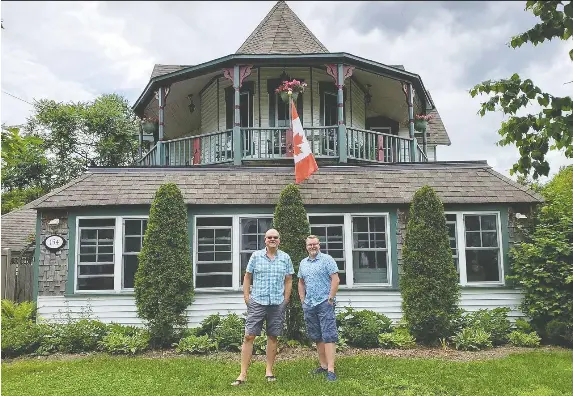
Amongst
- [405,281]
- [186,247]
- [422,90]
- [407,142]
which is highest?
[422,90]

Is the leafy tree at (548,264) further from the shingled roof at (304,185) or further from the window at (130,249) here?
the window at (130,249)

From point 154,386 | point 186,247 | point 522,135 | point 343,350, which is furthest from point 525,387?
point 186,247

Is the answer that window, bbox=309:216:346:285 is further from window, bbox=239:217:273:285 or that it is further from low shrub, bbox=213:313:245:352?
low shrub, bbox=213:313:245:352

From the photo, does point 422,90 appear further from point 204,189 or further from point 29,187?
point 29,187

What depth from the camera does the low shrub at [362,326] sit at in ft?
28.6

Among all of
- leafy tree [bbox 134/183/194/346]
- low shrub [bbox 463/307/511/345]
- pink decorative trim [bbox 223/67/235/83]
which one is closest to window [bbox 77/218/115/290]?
leafy tree [bbox 134/183/194/346]

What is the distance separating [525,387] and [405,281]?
302cm

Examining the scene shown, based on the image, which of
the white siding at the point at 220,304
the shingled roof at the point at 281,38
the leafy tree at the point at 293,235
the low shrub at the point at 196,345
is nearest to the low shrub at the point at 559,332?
the white siding at the point at 220,304

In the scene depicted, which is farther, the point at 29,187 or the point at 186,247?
the point at 29,187

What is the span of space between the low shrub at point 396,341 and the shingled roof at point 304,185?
242 cm

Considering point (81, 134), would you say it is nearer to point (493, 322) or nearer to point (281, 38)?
point (281, 38)

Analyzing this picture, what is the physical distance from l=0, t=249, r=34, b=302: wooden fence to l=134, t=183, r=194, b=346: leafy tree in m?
4.17

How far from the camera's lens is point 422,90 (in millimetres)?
14266

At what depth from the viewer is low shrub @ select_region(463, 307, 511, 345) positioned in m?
8.93
